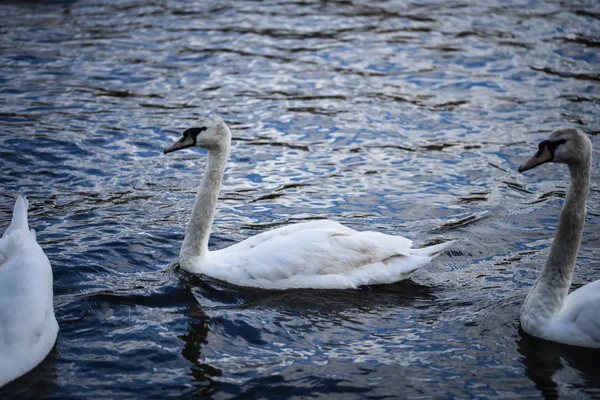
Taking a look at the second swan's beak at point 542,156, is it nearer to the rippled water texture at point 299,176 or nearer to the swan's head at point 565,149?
the swan's head at point 565,149

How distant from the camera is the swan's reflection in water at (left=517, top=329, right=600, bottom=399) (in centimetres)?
630

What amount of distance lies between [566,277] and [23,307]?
4355mm

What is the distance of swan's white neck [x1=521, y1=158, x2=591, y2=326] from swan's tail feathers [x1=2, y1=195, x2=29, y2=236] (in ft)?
14.3

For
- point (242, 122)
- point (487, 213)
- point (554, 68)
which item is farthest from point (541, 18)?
point (487, 213)

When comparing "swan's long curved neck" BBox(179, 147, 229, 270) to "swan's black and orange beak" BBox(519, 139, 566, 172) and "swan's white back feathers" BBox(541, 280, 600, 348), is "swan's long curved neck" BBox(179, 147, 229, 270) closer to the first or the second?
"swan's black and orange beak" BBox(519, 139, 566, 172)

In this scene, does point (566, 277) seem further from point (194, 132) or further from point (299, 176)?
point (299, 176)

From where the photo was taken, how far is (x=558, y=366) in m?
6.60

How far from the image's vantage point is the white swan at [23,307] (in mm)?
6289

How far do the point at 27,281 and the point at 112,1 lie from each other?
13498 millimetres

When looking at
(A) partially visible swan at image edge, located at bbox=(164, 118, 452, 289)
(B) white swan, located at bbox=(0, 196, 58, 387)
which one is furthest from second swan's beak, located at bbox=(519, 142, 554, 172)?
(B) white swan, located at bbox=(0, 196, 58, 387)

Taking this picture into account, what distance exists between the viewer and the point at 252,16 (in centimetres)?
1814

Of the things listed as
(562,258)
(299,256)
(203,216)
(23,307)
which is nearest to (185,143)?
(203,216)

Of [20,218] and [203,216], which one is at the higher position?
[20,218]

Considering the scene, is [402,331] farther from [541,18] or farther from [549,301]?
[541,18]
